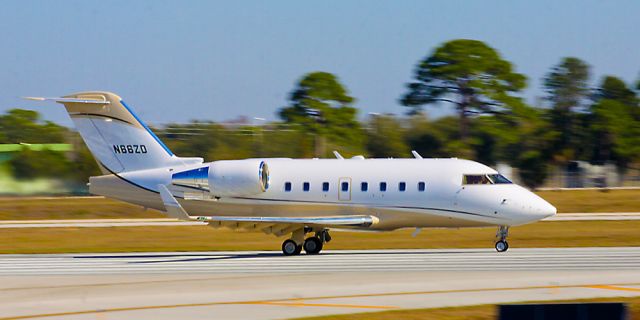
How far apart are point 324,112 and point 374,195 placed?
65.0 metres

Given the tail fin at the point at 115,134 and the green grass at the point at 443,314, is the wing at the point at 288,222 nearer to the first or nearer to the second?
the tail fin at the point at 115,134

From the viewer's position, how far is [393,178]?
32656 mm

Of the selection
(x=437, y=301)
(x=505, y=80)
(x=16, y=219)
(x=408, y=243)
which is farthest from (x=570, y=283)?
(x=505, y=80)

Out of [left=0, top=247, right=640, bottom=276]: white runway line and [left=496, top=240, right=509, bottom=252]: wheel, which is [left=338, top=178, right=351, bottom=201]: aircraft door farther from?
[left=496, top=240, right=509, bottom=252]: wheel

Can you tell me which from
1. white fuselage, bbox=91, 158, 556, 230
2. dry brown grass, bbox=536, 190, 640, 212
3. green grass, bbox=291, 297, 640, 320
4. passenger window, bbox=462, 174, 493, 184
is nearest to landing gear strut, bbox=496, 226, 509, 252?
white fuselage, bbox=91, 158, 556, 230

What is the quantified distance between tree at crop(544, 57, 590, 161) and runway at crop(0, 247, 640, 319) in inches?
2417

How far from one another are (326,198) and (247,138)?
142 ft

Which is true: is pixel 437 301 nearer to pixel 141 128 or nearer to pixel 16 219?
pixel 141 128

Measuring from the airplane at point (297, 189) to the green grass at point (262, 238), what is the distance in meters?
3.77

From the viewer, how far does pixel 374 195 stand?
32.6 meters

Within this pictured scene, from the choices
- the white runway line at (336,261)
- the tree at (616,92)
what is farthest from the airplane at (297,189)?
the tree at (616,92)

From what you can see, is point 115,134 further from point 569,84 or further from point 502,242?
point 569,84

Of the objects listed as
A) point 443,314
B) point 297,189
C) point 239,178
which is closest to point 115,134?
point 239,178

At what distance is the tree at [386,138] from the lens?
87938 millimetres
